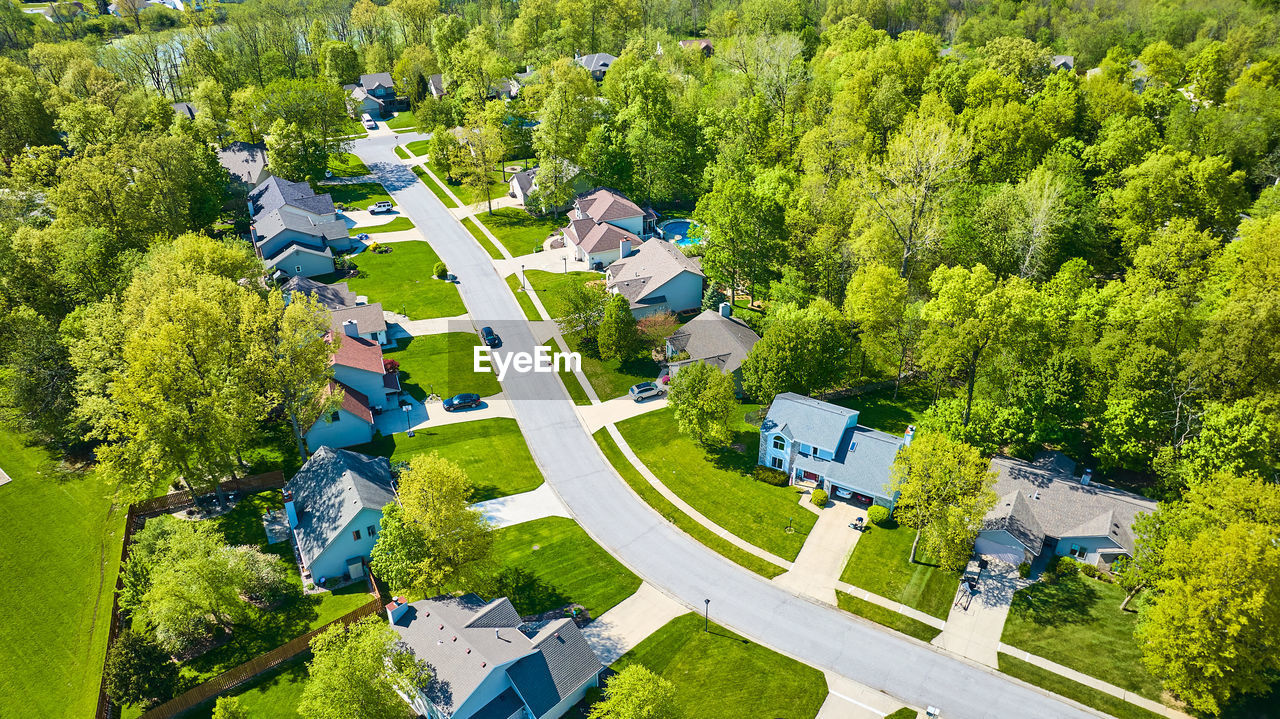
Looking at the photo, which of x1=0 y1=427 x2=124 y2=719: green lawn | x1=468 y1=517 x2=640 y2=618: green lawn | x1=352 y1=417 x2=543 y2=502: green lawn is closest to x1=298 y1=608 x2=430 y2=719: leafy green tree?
x1=468 y1=517 x2=640 y2=618: green lawn

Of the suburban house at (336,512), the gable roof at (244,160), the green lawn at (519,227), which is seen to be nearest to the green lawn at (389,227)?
the green lawn at (519,227)

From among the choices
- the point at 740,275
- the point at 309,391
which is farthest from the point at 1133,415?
the point at 309,391

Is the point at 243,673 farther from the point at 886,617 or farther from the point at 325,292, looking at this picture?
the point at 325,292

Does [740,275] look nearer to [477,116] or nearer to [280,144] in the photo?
[477,116]

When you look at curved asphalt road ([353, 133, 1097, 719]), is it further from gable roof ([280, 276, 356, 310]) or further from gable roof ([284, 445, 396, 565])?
gable roof ([280, 276, 356, 310])

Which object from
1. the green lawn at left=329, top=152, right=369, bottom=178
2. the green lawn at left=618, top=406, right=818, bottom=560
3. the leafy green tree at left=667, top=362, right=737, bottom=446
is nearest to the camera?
the green lawn at left=618, top=406, right=818, bottom=560

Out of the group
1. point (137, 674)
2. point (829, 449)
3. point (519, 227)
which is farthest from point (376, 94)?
point (137, 674)

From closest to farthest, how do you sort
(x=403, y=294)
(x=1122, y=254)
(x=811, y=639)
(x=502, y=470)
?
(x=811, y=639), (x=502, y=470), (x=1122, y=254), (x=403, y=294)

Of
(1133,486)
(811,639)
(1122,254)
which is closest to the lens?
(811,639)
